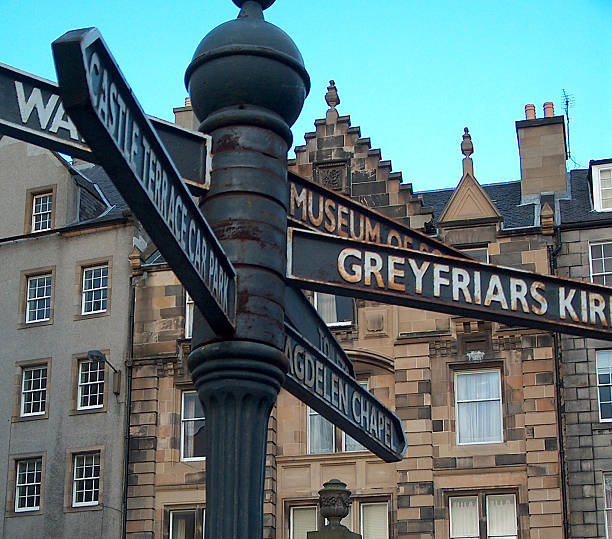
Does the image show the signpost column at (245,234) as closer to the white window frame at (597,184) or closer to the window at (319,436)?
the window at (319,436)

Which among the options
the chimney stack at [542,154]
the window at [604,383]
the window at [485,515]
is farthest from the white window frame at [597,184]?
the window at [485,515]

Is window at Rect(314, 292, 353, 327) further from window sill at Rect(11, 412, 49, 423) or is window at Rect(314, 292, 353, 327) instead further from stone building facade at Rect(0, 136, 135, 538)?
window sill at Rect(11, 412, 49, 423)

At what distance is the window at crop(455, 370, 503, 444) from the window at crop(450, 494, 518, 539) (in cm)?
141

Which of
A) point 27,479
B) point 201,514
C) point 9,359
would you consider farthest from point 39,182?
point 201,514

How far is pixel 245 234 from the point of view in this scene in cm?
462

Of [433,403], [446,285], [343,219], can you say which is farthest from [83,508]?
[446,285]

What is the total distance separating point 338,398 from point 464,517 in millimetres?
24448

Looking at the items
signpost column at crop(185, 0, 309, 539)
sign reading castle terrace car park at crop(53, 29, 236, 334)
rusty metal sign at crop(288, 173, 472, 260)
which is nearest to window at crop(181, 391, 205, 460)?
rusty metal sign at crop(288, 173, 472, 260)

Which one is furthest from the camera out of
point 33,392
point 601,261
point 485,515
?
point 33,392

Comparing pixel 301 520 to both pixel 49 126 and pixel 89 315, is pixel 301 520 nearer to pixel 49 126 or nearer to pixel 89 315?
pixel 89 315

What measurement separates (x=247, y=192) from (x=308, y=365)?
0.94m

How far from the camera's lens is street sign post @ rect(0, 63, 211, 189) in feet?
14.6

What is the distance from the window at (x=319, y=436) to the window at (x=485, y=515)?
3483 millimetres

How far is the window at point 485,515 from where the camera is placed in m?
28.6
